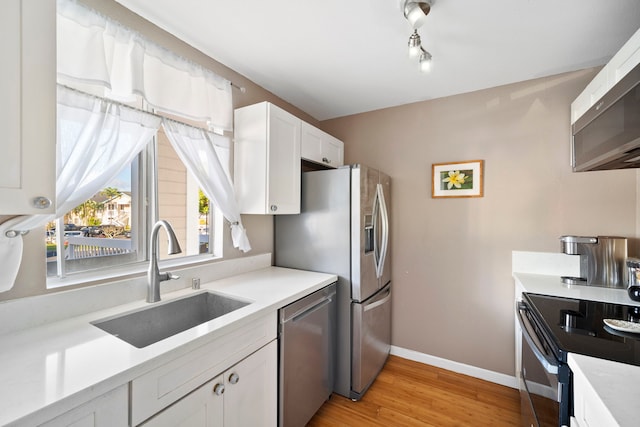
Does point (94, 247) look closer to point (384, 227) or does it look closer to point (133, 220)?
point (133, 220)

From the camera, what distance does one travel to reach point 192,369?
40.8 inches

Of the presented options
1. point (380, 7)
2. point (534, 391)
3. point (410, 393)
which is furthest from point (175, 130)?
point (410, 393)

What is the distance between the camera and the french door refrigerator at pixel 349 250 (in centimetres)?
201

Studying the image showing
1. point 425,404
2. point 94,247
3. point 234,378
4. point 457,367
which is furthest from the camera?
point 457,367

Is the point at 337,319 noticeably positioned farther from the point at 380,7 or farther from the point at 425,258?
the point at 380,7

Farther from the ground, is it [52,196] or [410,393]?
[52,196]

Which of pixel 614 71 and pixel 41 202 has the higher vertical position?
pixel 614 71

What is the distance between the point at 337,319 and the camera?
2.07m

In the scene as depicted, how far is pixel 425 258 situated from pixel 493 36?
1718 millimetres

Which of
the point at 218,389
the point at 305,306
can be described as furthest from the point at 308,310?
the point at 218,389

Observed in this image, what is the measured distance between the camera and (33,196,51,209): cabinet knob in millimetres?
759

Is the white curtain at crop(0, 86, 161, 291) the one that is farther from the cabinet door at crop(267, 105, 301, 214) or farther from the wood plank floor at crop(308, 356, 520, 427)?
the wood plank floor at crop(308, 356, 520, 427)

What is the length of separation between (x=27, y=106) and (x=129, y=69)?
784mm

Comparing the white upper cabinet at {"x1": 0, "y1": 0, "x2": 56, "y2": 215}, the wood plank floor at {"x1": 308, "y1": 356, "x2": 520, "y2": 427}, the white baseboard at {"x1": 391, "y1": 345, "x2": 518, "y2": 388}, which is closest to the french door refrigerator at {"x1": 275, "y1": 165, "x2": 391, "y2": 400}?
the wood plank floor at {"x1": 308, "y1": 356, "x2": 520, "y2": 427}
